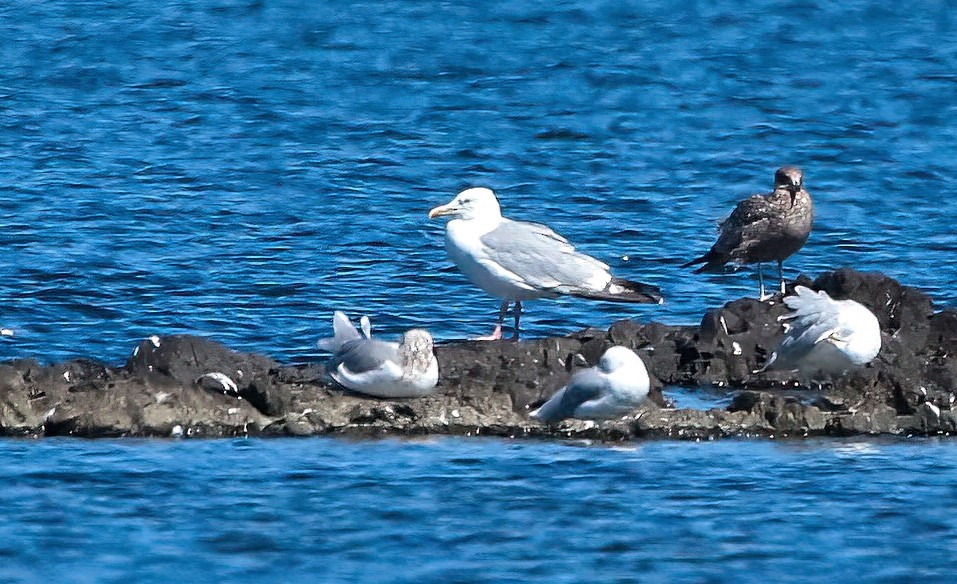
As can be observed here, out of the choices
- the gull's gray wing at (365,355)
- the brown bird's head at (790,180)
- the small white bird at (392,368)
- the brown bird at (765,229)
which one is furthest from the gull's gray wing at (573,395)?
the brown bird's head at (790,180)

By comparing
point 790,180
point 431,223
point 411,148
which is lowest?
point 431,223

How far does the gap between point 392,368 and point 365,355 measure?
0.65 ft

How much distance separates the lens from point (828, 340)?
10.3 m

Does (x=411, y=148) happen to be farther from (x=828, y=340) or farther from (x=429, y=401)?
(x=429, y=401)

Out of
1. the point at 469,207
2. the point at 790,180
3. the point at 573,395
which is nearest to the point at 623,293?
the point at 469,207

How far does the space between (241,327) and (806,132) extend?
10.7 m

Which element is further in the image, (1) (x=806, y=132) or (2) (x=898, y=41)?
(2) (x=898, y=41)

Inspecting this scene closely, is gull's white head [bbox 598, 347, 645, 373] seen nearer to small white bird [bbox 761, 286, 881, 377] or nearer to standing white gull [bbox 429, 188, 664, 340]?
small white bird [bbox 761, 286, 881, 377]

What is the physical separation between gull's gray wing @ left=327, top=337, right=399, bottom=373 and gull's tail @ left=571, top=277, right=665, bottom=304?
1.67 meters

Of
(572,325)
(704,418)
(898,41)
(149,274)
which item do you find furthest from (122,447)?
(898,41)

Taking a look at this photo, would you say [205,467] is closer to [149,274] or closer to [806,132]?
[149,274]

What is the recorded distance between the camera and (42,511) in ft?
27.8

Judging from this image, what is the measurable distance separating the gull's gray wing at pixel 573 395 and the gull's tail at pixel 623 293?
1440 mm

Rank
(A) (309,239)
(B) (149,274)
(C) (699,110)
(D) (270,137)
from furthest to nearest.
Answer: (C) (699,110), (D) (270,137), (A) (309,239), (B) (149,274)
